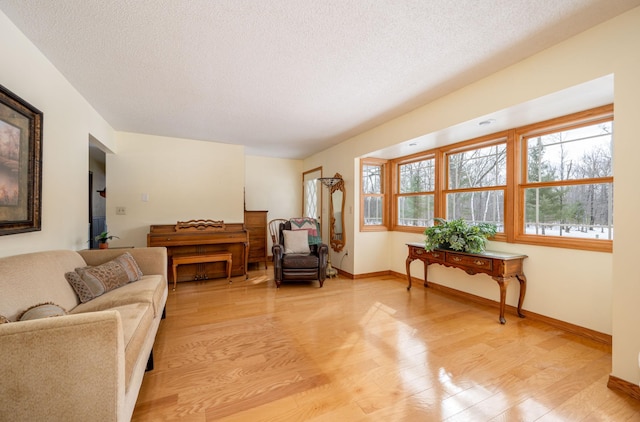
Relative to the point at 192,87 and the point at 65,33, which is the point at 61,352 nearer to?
the point at 65,33

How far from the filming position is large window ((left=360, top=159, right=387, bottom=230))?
14.9 feet

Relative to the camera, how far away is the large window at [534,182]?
2379mm

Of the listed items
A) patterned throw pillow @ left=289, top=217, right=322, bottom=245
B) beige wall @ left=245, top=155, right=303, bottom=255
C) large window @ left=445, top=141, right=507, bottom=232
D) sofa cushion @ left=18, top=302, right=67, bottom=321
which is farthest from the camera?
beige wall @ left=245, top=155, right=303, bottom=255

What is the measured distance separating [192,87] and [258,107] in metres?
0.75

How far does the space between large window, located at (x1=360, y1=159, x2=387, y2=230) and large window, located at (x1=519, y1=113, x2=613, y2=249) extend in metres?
2.12

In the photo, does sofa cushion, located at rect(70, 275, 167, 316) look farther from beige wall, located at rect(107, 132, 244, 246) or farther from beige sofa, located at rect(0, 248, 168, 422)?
beige wall, located at rect(107, 132, 244, 246)

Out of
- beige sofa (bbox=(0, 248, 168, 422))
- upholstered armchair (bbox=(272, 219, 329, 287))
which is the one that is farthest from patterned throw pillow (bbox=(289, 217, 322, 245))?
beige sofa (bbox=(0, 248, 168, 422))

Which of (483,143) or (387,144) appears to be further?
(387,144)

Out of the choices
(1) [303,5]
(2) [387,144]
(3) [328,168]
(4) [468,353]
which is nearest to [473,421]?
(4) [468,353]

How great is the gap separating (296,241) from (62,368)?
3300 mm

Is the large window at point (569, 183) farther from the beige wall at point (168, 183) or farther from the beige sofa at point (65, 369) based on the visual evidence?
the beige wall at point (168, 183)

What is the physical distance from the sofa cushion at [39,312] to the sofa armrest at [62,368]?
1.63 feet

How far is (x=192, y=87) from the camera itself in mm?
2697

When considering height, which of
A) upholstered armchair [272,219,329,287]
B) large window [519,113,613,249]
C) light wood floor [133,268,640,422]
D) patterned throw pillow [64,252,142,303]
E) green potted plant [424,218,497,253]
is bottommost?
light wood floor [133,268,640,422]
